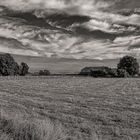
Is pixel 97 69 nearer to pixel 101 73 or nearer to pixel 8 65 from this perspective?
pixel 101 73

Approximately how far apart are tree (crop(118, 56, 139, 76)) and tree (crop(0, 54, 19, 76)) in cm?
4054

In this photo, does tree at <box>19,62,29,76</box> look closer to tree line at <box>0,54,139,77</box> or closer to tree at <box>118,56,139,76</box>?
tree line at <box>0,54,139,77</box>

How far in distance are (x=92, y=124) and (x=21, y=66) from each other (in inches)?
3639

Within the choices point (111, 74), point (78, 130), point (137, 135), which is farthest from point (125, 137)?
point (111, 74)

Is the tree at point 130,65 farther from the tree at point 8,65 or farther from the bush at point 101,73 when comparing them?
the tree at point 8,65

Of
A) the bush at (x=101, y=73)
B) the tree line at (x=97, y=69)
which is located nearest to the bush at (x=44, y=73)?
the tree line at (x=97, y=69)

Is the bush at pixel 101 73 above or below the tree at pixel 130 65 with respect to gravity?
below

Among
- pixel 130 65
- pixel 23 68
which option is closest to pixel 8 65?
pixel 23 68

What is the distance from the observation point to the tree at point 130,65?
10212 cm

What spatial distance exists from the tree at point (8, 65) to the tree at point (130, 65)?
133 feet

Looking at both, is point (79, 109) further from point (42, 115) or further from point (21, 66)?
point (21, 66)

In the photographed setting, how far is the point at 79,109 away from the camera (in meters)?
16.3

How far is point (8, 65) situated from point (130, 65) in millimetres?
47067

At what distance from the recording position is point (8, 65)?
306 feet
